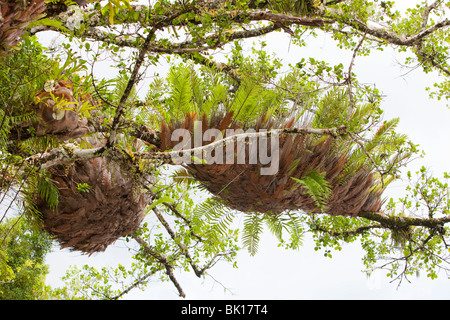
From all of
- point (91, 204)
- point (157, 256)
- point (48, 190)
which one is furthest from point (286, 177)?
point (157, 256)

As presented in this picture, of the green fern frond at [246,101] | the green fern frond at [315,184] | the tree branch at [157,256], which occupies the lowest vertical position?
the tree branch at [157,256]

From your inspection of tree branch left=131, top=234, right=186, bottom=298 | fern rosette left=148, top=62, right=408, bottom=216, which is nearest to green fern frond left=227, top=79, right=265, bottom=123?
fern rosette left=148, top=62, right=408, bottom=216

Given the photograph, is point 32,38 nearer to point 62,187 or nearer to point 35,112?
point 35,112

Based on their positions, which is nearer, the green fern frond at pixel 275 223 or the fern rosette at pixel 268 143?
the fern rosette at pixel 268 143

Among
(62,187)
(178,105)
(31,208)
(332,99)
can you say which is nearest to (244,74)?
(178,105)

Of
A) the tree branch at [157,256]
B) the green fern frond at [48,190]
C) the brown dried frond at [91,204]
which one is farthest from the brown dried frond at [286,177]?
the tree branch at [157,256]

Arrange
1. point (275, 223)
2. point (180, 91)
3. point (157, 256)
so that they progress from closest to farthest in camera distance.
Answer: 1. point (180, 91)
2. point (275, 223)
3. point (157, 256)

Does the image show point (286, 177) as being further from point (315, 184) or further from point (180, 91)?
point (180, 91)

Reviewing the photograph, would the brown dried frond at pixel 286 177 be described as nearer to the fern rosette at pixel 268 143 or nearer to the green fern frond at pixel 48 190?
the fern rosette at pixel 268 143

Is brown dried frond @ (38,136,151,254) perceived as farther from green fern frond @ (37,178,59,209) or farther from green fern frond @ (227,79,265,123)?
green fern frond @ (227,79,265,123)

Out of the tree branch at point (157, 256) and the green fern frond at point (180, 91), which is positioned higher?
the green fern frond at point (180, 91)

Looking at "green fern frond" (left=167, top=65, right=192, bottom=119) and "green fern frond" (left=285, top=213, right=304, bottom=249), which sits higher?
"green fern frond" (left=167, top=65, right=192, bottom=119)

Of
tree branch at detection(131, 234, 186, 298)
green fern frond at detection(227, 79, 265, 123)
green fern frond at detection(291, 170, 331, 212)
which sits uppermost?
green fern frond at detection(227, 79, 265, 123)

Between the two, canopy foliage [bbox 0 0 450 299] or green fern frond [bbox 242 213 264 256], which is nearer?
canopy foliage [bbox 0 0 450 299]
